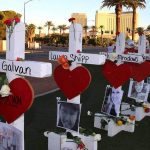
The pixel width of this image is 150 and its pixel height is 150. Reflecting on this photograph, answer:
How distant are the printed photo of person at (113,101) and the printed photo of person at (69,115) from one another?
2.43m

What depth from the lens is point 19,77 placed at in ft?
22.1

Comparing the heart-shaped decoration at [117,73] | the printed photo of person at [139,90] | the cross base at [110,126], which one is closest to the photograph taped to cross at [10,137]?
the cross base at [110,126]

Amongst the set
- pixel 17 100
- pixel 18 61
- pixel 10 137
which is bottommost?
pixel 10 137

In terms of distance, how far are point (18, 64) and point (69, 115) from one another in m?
2.35

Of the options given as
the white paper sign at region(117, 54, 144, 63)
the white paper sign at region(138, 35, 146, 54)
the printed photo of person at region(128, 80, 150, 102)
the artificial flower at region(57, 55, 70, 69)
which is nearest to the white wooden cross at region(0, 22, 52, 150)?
the artificial flower at region(57, 55, 70, 69)

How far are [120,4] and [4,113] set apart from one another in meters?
36.2

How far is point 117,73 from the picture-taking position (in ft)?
34.9

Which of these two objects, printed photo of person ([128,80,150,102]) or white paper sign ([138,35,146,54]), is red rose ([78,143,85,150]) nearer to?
printed photo of person ([128,80,150,102])

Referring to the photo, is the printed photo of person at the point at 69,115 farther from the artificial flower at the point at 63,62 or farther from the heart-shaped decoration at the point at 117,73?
the heart-shaped decoration at the point at 117,73

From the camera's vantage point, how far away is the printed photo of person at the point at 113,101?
10.5m

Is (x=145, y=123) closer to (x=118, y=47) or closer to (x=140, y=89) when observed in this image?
(x=140, y=89)

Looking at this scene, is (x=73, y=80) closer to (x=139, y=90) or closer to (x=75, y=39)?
(x=75, y=39)

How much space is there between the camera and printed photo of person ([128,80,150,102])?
1281 cm

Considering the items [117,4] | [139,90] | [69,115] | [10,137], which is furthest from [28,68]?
[117,4]
